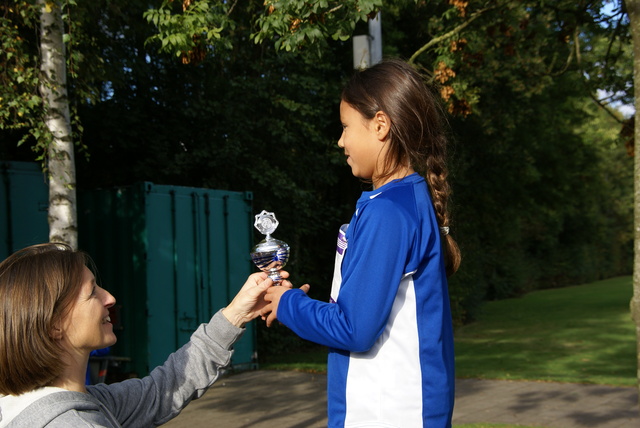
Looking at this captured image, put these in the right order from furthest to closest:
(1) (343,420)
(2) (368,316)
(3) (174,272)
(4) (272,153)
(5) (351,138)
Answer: (4) (272,153), (3) (174,272), (5) (351,138), (1) (343,420), (2) (368,316)

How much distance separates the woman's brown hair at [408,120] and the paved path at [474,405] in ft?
18.7

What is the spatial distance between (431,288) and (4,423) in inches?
48.7

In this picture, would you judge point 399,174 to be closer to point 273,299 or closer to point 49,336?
point 273,299

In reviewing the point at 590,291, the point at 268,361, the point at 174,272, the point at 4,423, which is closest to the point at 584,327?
the point at 268,361

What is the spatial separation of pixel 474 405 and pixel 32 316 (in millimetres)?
7556

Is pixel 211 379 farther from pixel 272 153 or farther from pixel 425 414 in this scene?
pixel 272 153

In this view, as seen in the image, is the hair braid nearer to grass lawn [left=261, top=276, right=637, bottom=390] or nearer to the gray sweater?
the gray sweater

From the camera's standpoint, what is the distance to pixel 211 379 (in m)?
2.38

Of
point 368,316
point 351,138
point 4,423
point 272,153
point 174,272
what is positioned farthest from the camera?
point 272,153

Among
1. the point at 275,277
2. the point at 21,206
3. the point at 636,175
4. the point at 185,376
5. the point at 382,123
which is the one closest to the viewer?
the point at 382,123

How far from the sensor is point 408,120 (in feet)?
7.41

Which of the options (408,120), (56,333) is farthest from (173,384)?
(408,120)

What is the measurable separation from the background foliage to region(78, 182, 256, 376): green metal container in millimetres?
1119

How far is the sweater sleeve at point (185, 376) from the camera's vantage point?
229 cm
